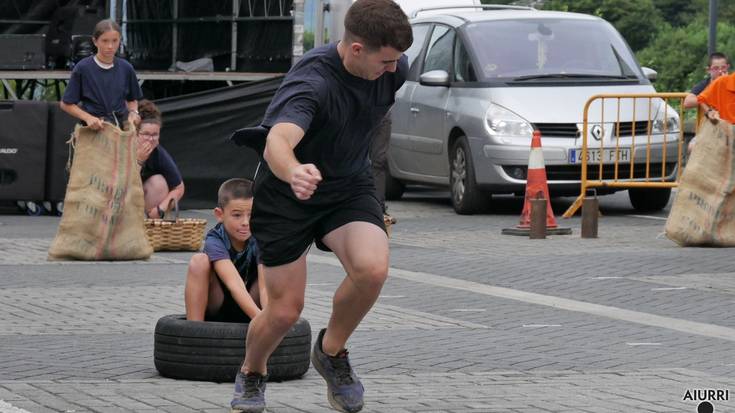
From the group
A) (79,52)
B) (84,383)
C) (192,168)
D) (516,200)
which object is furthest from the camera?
(79,52)

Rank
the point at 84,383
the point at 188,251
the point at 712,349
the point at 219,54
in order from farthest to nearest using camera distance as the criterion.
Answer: the point at 219,54, the point at 188,251, the point at 712,349, the point at 84,383

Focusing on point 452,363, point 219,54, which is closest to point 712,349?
point 452,363

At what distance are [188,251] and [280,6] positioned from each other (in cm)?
804

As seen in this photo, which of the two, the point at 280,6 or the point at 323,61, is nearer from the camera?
the point at 323,61

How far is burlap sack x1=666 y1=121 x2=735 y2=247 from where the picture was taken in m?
13.5

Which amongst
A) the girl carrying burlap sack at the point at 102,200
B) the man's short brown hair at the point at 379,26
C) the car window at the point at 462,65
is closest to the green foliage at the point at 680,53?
the car window at the point at 462,65

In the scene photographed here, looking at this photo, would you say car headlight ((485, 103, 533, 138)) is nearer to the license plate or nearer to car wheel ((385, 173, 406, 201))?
the license plate

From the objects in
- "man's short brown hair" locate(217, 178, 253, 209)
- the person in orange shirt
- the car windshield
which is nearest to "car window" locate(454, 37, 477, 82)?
the car windshield

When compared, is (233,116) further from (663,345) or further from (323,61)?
(323,61)

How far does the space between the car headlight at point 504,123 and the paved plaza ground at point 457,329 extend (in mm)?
1937

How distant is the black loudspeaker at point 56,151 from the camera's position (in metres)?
16.8

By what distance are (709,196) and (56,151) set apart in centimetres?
669

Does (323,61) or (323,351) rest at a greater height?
(323,61)

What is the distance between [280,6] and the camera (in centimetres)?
2091
